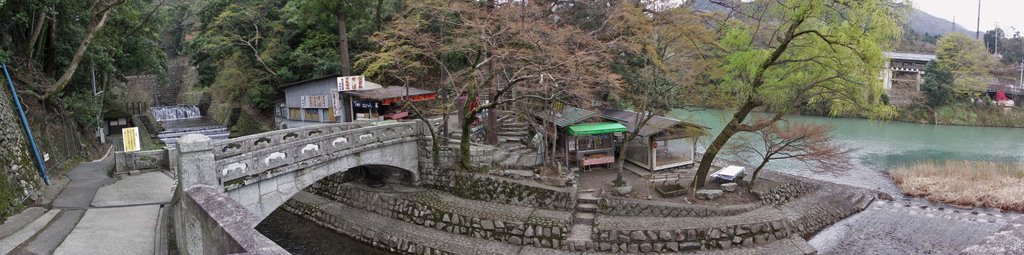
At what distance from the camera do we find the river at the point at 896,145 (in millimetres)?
23000

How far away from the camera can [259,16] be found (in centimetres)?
2920

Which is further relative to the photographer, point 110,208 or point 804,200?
point 804,200

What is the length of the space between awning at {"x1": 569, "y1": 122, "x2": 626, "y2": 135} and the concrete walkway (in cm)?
1180

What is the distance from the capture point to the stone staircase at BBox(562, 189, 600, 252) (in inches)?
542

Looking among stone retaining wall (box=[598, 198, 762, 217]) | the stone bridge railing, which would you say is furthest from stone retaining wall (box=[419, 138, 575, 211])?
the stone bridge railing

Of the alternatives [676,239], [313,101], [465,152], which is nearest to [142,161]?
[465,152]

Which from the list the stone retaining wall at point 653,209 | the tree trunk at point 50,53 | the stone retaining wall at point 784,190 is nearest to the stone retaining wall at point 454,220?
the stone retaining wall at point 653,209

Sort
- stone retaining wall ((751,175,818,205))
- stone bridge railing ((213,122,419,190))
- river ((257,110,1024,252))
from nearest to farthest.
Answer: stone bridge railing ((213,122,419,190)) → river ((257,110,1024,252)) → stone retaining wall ((751,175,818,205))

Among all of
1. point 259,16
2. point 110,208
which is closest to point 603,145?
point 110,208

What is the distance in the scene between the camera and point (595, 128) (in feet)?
60.4

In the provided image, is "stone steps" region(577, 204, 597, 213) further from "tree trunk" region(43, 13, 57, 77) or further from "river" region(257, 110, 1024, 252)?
"tree trunk" region(43, 13, 57, 77)

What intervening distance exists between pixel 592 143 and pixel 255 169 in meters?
11.9

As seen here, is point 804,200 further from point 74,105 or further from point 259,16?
point 259,16

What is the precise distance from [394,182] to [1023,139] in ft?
138
